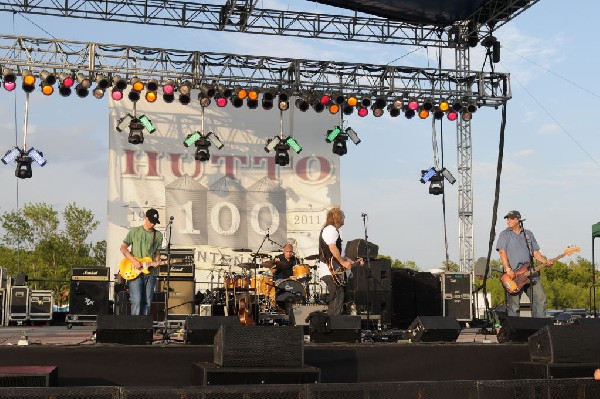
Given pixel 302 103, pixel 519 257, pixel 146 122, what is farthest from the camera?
pixel 146 122

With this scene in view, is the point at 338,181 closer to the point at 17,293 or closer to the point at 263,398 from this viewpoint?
the point at 17,293

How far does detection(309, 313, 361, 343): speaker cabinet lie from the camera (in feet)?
28.1

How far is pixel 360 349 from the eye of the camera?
7715 millimetres

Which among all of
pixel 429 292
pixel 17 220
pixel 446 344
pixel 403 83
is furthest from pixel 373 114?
pixel 17 220

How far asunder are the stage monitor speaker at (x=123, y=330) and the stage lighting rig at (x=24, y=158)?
9354 mm

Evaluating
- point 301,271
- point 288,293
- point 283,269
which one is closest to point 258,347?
point 288,293

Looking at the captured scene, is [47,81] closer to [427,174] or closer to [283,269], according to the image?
[283,269]

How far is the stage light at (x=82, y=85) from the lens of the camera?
613 inches

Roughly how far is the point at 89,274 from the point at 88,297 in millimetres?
443

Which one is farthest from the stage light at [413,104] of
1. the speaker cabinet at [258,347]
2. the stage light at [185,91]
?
the speaker cabinet at [258,347]

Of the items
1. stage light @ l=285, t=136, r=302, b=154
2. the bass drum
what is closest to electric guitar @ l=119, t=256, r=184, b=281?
the bass drum

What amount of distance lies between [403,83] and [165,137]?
18.0ft

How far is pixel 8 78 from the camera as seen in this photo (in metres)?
15.3

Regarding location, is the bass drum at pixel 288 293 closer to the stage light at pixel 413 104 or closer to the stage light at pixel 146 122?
the stage light at pixel 146 122
